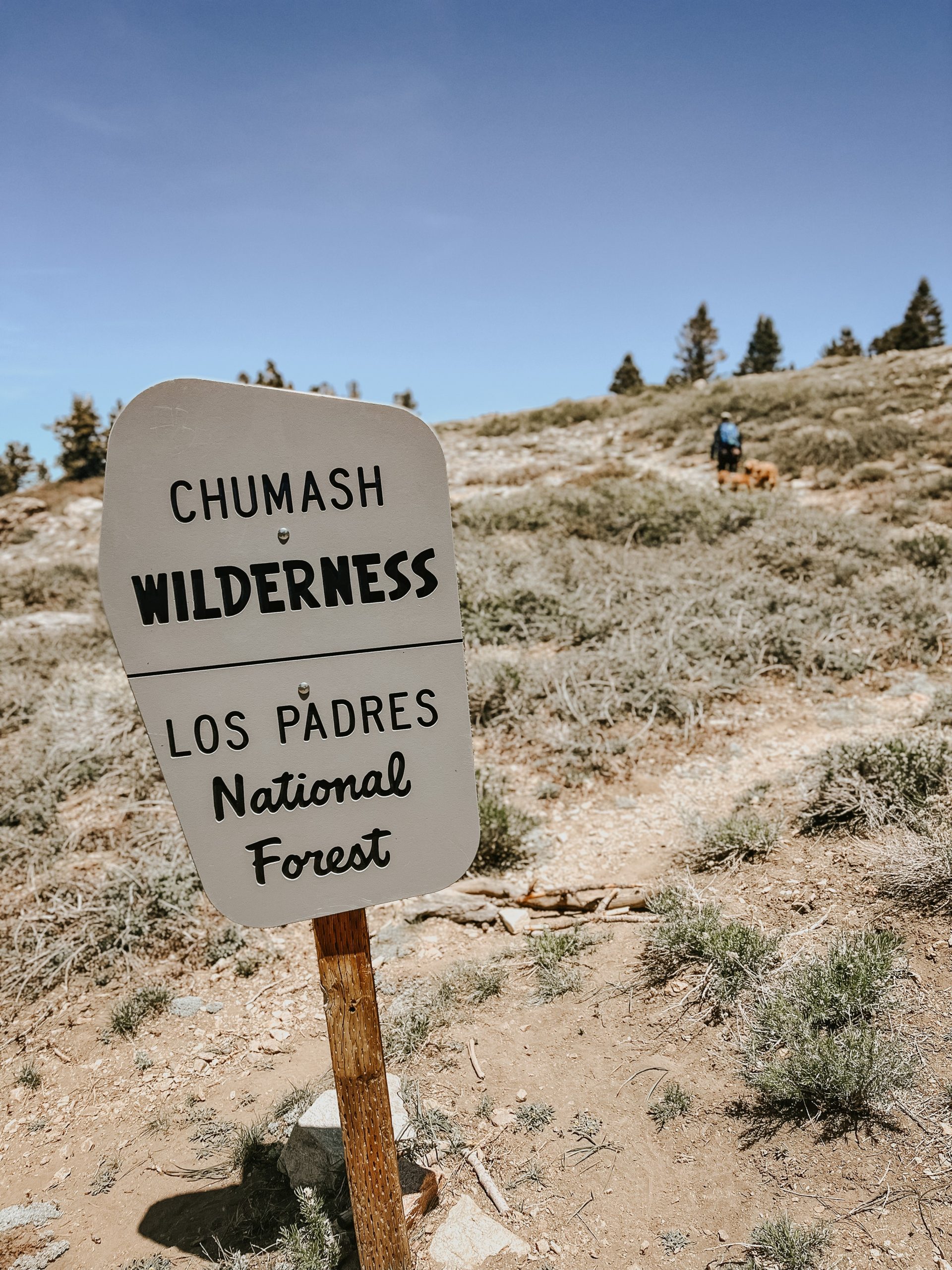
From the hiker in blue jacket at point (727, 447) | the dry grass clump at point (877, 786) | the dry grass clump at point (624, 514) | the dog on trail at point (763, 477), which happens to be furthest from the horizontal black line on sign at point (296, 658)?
the hiker in blue jacket at point (727, 447)

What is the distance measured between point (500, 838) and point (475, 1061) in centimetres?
151

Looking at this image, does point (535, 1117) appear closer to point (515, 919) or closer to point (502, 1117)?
point (502, 1117)

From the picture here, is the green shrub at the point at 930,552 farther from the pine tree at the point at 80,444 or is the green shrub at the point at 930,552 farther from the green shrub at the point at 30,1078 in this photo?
the pine tree at the point at 80,444


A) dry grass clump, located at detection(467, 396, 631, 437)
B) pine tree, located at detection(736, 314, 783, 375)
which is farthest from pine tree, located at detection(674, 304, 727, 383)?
dry grass clump, located at detection(467, 396, 631, 437)

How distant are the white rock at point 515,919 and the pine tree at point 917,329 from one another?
45.4 m

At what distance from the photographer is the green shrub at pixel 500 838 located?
Result: 4148 mm

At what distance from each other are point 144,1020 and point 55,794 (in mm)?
2246

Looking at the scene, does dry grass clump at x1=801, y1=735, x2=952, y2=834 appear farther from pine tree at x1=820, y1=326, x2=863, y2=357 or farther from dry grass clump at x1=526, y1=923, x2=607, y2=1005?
pine tree at x1=820, y1=326, x2=863, y2=357

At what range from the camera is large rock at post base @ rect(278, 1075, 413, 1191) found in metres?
2.32

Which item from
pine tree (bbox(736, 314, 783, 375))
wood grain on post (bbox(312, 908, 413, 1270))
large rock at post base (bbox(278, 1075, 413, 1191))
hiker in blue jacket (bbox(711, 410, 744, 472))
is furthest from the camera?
pine tree (bbox(736, 314, 783, 375))

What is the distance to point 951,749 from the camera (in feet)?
12.6

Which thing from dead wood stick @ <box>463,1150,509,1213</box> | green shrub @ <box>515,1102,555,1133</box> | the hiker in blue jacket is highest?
the hiker in blue jacket

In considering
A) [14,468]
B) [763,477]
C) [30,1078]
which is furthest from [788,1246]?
[14,468]

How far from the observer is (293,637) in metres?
1.62
